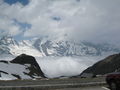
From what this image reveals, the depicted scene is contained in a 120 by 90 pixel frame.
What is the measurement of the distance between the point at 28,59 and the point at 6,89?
5711 inches

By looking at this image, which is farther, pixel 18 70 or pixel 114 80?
pixel 18 70

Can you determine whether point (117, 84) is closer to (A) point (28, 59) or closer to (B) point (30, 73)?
(B) point (30, 73)

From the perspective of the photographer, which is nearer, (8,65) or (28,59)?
(8,65)

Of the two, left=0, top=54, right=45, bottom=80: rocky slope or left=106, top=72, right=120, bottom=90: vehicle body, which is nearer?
left=106, top=72, right=120, bottom=90: vehicle body

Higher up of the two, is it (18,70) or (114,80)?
(18,70)

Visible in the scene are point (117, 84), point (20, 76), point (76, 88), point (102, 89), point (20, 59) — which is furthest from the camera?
point (20, 59)

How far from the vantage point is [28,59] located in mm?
169375

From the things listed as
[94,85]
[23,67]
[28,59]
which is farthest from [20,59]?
[94,85]

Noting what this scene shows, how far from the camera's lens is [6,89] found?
24.9 metres

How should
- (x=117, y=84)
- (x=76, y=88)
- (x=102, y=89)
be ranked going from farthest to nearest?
1. (x=76, y=88)
2. (x=102, y=89)
3. (x=117, y=84)

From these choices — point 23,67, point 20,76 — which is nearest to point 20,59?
point 23,67

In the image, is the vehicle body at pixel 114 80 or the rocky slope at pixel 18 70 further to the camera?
the rocky slope at pixel 18 70

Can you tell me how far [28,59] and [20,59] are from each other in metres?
4.12

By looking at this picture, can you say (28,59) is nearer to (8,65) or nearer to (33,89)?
(8,65)
